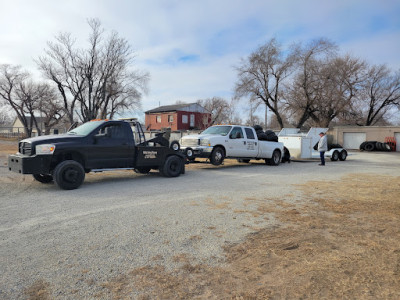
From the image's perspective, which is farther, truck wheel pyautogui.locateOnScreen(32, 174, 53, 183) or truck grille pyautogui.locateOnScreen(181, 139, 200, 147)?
truck grille pyautogui.locateOnScreen(181, 139, 200, 147)

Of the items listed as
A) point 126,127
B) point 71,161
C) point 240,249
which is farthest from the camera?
point 126,127

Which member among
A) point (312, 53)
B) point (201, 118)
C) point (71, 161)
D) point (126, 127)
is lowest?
point (71, 161)

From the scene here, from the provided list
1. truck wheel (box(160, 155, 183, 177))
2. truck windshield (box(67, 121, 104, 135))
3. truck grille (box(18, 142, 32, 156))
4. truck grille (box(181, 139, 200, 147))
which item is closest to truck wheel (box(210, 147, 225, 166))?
truck grille (box(181, 139, 200, 147))

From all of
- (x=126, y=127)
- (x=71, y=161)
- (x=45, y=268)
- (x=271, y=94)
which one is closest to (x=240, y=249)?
(x=45, y=268)

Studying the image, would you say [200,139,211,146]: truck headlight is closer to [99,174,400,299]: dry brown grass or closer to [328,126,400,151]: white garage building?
[99,174,400,299]: dry brown grass

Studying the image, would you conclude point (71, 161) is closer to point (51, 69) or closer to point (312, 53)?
point (51, 69)

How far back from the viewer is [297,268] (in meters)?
3.60

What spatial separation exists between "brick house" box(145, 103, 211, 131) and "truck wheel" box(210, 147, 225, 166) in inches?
1744

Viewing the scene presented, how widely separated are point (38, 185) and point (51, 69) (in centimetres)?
2938

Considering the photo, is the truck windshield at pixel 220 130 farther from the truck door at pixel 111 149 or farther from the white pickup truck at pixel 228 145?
the truck door at pixel 111 149

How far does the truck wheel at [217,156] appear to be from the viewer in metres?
13.3

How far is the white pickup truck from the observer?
13203 millimetres

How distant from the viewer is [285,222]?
5.46m

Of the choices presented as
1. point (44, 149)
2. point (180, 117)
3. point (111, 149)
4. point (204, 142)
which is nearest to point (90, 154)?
point (111, 149)
